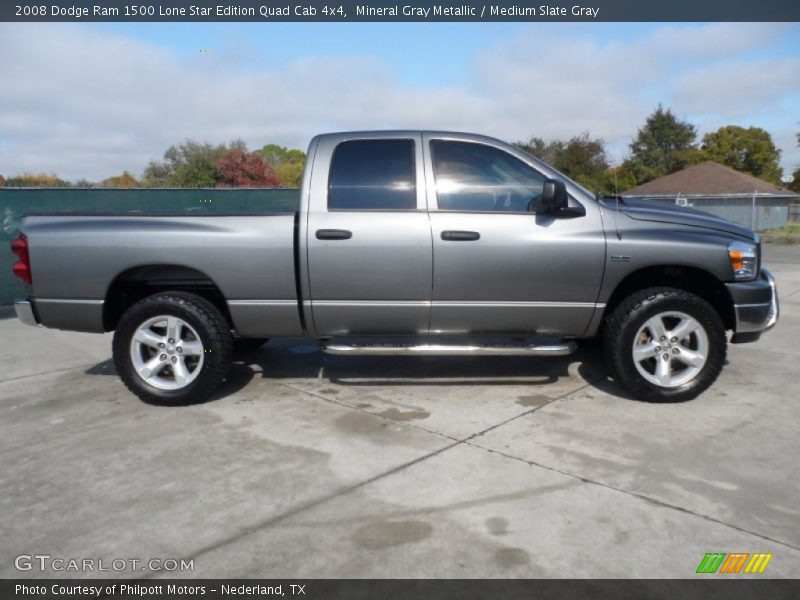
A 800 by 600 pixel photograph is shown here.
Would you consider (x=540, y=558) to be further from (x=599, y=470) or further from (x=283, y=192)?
(x=283, y=192)

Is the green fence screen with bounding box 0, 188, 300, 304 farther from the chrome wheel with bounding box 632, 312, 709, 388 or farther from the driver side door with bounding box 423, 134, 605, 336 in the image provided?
the chrome wheel with bounding box 632, 312, 709, 388

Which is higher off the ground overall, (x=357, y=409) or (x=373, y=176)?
(x=373, y=176)

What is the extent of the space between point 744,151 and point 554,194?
6220cm

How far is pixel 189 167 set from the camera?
34.1m

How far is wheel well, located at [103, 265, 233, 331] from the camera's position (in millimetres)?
4504

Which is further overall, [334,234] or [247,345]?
[247,345]

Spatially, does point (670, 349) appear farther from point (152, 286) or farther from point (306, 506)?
point (152, 286)

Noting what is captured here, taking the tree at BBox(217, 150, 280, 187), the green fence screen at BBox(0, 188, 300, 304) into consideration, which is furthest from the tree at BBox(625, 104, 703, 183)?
the green fence screen at BBox(0, 188, 300, 304)

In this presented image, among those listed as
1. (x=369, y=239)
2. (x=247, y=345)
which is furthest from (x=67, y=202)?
(x=369, y=239)

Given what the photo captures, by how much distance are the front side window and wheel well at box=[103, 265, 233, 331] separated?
1.89 m
